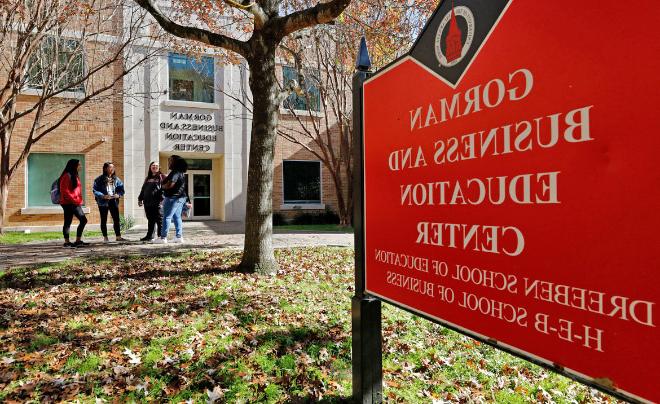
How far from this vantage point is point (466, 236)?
189 centimetres

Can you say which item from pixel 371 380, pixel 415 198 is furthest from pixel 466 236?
pixel 371 380

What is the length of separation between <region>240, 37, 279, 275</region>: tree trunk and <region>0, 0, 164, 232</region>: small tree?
492cm

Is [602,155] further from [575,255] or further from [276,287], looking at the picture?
[276,287]

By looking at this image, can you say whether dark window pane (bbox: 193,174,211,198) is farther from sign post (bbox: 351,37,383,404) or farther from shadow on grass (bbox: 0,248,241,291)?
sign post (bbox: 351,37,383,404)

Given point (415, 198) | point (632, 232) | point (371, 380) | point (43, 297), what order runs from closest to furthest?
point (632, 232), point (415, 198), point (371, 380), point (43, 297)

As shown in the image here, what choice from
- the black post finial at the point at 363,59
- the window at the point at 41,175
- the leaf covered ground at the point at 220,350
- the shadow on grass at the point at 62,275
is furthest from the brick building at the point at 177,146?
Result: the black post finial at the point at 363,59

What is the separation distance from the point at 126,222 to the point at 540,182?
14517mm

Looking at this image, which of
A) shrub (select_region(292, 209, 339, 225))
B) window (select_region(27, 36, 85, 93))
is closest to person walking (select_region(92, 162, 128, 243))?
window (select_region(27, 36, 85, 93))

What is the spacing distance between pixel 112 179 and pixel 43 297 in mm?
4702

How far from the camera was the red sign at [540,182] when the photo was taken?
4.28 feet

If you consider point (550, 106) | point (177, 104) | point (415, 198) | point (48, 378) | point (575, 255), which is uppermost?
point (177, 104)

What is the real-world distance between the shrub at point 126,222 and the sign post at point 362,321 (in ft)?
39.6

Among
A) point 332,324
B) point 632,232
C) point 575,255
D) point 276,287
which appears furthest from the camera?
point 276,287

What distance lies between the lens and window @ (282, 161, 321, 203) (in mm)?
18750
